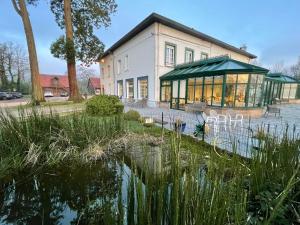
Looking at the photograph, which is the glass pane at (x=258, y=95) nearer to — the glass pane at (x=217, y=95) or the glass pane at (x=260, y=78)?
the glass pane at (x=260, y=78)

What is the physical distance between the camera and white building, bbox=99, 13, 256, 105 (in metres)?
13.5

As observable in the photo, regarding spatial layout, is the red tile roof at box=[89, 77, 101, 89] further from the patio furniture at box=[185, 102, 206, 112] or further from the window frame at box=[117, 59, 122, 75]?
the patio furniture at box=[185, 102, 206, 112]

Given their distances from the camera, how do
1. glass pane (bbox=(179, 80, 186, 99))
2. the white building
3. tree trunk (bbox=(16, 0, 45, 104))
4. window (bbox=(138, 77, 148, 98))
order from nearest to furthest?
1. tree trunk (bbox=(16, 0, 45, 104))
2. glass pane (bbox=(179, 80, 186, 99))
3. the white building
4. window (bbox=(138, 77, 148, 98))

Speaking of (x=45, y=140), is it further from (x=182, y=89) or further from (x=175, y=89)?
(x=175, y=89)

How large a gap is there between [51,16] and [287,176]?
1979 centimetres

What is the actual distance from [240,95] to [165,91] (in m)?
5.91

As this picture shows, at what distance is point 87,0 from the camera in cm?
1476

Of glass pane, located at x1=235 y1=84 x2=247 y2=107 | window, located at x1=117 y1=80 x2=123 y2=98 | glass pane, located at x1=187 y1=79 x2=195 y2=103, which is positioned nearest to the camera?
glass pane, located at x1=235 y1=84 x2=247 y2=107

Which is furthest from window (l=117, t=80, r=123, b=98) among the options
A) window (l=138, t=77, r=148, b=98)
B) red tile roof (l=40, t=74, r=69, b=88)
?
red tile roof (l=40, t=74, r=69, b=88)

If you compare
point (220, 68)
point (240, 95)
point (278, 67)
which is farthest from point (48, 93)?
point (278, 67)

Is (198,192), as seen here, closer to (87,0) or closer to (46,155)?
(46,155)

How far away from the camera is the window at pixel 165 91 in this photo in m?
13.9

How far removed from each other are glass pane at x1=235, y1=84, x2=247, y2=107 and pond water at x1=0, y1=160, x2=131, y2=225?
870 cm

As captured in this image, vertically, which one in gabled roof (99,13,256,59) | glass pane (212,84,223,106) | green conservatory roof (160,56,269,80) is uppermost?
gabled roof (99,13,256,59)
